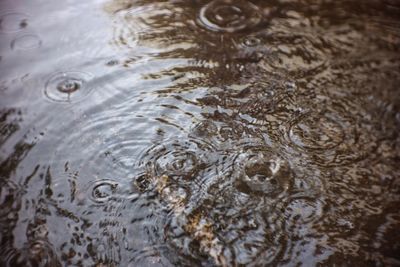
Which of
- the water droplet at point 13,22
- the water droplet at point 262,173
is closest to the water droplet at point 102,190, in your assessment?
the water droplet at point 262,173

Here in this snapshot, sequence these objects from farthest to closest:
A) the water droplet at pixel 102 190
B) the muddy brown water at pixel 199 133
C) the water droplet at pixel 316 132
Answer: the water droplet at pixel 316 132
the water droplet at pixel 102 190
the muddy brown water at pixel 199 133

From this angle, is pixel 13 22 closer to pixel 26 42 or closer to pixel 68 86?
pixel 26 42

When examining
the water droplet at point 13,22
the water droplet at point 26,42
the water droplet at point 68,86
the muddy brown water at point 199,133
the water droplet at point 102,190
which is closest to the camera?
the muddy brown water at point 199,133

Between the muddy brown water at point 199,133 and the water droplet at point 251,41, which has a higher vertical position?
the water droplet at point 251,41

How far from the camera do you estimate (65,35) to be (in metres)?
2.95

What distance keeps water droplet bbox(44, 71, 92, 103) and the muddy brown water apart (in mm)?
11

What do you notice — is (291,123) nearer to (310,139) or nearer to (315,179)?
(310,139)

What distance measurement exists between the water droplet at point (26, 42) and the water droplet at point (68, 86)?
17.3 inches

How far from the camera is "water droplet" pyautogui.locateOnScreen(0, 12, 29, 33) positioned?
3.02 meters

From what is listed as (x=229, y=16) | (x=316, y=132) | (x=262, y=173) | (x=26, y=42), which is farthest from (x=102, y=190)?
(x=229, y=16)

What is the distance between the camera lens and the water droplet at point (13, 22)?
3018 mm

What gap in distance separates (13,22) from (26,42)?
36cm

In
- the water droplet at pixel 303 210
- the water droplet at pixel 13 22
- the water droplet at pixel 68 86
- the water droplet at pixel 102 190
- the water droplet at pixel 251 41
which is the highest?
the water droplet at pixel 13 22

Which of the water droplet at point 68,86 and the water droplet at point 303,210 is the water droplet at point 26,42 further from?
the water droplet at point 303,210
